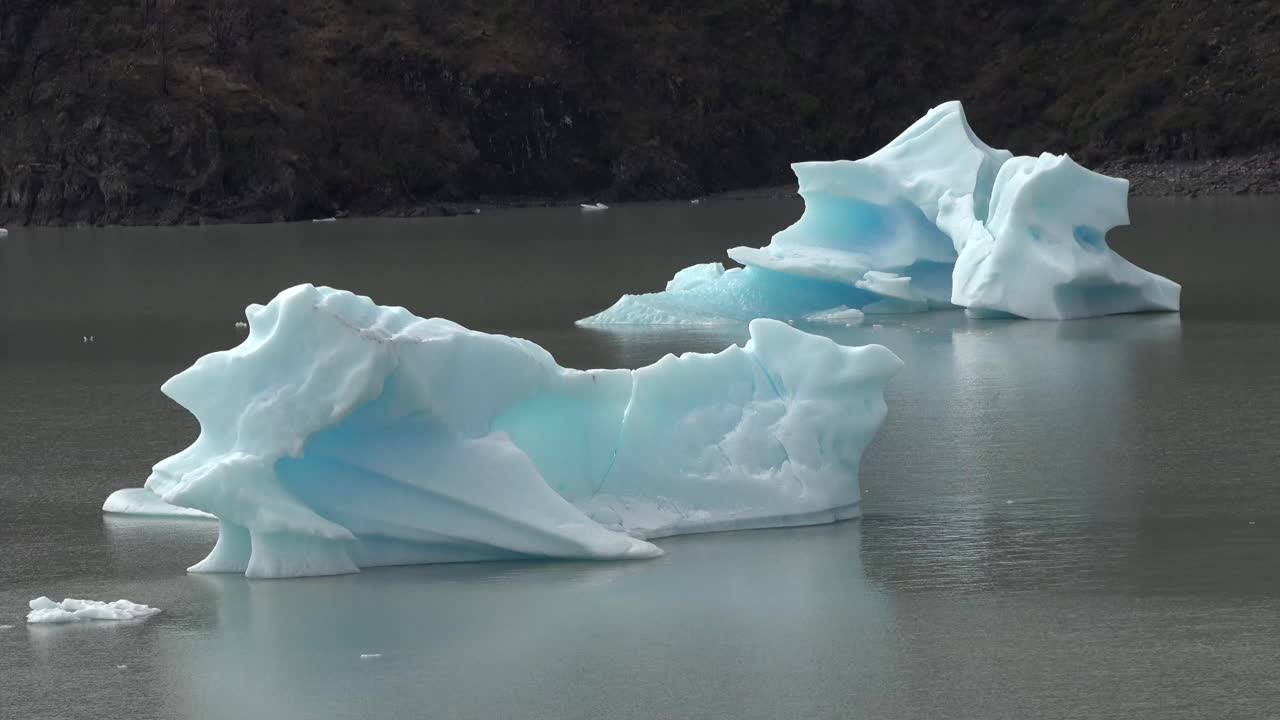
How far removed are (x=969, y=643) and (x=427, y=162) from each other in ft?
162

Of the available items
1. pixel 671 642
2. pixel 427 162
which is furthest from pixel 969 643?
pixel 427 162

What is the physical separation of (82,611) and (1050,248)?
11861 mm

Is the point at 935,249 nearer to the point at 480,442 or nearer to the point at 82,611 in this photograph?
the point at 480,442

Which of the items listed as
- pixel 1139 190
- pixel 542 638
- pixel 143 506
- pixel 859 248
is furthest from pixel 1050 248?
pixel 1139 190

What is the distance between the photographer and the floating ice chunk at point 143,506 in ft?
28.9

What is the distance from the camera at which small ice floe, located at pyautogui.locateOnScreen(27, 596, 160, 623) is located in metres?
6.86

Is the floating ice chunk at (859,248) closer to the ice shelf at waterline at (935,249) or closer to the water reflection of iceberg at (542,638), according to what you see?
the ice shelf at waterline at (935,249)

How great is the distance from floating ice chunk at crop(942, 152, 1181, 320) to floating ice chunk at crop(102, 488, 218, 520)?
9.81 meters

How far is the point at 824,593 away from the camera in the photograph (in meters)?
7.11

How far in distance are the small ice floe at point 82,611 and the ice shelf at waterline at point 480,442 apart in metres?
0.44

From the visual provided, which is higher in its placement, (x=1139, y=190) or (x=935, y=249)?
(x=1139, y=190)

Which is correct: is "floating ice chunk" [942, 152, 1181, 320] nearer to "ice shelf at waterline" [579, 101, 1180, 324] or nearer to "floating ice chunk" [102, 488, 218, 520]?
"ice shelf at waterline" [579, 101, 1180, 324]

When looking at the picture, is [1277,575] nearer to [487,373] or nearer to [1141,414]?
[487,373]

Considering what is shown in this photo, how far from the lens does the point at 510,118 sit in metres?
57.0
